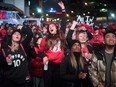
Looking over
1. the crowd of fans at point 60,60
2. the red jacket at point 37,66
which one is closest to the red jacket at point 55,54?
the crowd of fans at point 60,60

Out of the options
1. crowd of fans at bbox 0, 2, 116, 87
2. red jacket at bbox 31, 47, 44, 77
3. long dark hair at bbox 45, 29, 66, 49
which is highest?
long dark hair at bbox 45, 29, 66, 49

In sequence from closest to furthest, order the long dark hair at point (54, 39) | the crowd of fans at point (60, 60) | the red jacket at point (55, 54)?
the crowd of fans at point (60, 60) → the red jacket at point (55, 54) → the long dark hair at point (54, 39)

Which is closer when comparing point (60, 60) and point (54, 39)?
point (60, 60)

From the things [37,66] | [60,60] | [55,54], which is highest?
[55,54]

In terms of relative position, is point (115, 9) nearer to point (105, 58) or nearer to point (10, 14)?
point (10, 14)

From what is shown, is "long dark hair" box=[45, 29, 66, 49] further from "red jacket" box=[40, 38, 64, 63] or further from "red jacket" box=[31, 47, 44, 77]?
"red jacket" box=[31, 47, 44, 77]

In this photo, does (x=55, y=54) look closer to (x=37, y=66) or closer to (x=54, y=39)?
(x=54, y=39)

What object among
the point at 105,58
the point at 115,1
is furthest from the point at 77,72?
the point at 115,1

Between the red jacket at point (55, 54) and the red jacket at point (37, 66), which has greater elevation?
the red jacket at point (55, 54)

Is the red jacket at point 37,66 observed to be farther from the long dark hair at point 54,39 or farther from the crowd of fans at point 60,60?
the long dark hair at point 54,39

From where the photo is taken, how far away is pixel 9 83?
623 cm

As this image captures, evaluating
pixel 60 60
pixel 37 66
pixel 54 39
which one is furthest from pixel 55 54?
pixel 37 66

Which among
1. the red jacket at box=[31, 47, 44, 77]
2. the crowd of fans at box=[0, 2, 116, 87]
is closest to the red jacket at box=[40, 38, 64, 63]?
the crowd of fans at box=[0, 2, 116, 87]

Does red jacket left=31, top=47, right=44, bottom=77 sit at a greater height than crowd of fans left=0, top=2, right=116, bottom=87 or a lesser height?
lesser
